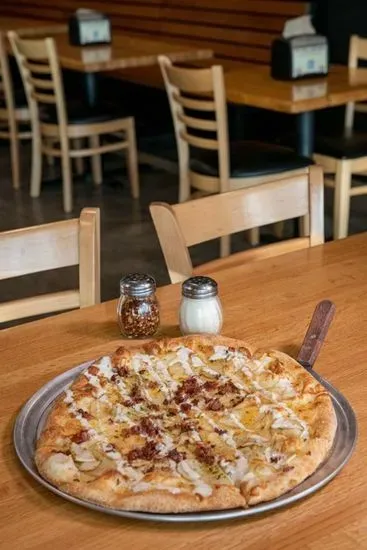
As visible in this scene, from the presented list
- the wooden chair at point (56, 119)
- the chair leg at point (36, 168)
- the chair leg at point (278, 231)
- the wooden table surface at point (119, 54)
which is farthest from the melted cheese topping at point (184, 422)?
the chair leg at point (36, 168)

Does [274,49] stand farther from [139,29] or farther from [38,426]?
[38,426]

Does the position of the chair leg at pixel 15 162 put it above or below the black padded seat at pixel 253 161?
below

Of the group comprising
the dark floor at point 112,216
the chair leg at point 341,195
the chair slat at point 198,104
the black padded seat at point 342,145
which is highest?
the chair slat at point 198,104

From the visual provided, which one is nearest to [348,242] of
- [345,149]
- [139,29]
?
[345,149]

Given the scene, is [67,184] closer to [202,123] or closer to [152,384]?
[202,123]

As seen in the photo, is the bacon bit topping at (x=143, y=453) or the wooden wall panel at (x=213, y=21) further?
the wooden wall panel at (x=213, y=21)

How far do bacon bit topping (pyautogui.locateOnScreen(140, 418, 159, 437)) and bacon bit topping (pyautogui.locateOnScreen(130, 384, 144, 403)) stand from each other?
71mm

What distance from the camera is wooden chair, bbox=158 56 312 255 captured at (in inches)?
162

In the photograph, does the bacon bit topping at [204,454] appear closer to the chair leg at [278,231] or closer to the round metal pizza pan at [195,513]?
the round metal pizza pan at [195,513]

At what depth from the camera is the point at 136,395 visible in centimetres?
142

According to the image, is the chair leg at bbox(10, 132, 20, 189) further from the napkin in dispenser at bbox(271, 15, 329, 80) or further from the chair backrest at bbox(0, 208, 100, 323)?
the chair backrest at bbox(0, 208, 100, 323)

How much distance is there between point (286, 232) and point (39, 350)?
11.0 ft

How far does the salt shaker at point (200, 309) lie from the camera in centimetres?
162

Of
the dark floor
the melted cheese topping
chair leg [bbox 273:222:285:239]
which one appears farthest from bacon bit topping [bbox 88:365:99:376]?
chair leg [bbox 273:222:285:239]
